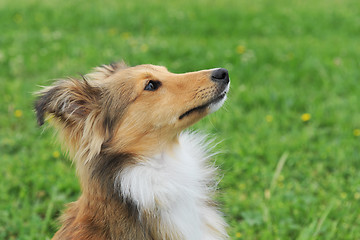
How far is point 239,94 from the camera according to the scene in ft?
18.0

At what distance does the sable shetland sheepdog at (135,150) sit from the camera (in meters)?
2.41

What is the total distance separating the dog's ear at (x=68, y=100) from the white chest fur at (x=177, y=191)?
473mm

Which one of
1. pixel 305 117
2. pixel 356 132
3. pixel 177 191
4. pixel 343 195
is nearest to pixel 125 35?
pixel 305 117

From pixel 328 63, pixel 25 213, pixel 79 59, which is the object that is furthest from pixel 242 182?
pixel 79 59

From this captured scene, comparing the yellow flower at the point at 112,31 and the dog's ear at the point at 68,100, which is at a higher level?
the dog's ear at the point at 68,100

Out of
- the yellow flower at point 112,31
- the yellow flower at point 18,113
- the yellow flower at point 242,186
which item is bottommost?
the yellow flower at point 242,186

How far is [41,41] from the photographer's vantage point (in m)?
7.10

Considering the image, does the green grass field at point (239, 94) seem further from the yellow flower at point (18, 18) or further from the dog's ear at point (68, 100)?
the dog's ear at point (68, 100)

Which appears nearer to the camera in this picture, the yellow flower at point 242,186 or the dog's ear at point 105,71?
the dog's ear at point 105,71

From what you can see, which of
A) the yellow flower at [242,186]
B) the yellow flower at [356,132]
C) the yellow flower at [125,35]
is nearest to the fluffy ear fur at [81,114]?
the yellow flower at [242,186]

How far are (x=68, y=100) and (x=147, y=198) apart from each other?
0.76 metres

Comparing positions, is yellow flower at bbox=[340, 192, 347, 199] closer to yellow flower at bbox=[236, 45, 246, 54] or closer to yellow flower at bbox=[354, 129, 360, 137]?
yellow flower at bbox=[354, 129, 360, 137]

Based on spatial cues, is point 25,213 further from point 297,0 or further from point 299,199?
point 297,0

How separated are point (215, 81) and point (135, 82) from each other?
1.74 ft
